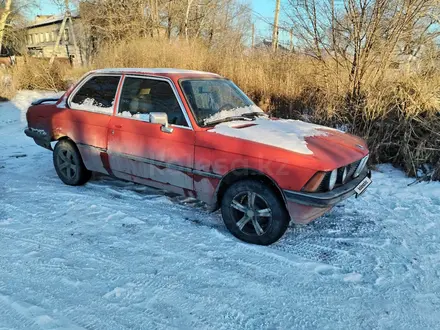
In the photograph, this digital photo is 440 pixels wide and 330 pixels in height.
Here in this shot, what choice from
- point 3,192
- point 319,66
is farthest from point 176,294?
point 319,66

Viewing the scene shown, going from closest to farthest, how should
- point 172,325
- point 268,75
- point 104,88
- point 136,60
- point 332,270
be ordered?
point 172,325 < point 332,270 < point 104,88 < point 268,75 < point 136,60

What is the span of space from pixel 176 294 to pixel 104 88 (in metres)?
3.14

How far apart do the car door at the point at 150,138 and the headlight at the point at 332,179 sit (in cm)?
150

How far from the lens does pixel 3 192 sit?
4672 millimetres

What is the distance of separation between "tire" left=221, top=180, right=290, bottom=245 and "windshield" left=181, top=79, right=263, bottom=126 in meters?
0.91

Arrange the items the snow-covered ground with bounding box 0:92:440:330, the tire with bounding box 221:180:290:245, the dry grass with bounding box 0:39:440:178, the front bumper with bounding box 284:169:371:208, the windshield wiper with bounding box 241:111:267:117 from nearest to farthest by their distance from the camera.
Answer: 1. the snow-covered ground with bounding box 0:92:440:330
2. the front bumper with bounding box 284:169:371:208
3. the tire with bounding box 221:180:290:245
4. the windshield wiper with bounding box 241:111:267:117
5. the dry grass with bounding box 0:39:440:178

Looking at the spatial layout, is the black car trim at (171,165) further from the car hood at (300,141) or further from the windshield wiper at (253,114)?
the windshield wiper at (253,114)

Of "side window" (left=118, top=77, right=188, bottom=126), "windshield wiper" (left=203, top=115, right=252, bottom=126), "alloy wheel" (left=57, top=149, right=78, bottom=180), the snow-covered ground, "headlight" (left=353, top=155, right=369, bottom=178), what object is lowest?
the snow-covered ground

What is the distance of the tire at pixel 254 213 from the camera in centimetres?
331

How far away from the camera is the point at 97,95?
4.63 metres

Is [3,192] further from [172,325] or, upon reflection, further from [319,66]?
[319,66]

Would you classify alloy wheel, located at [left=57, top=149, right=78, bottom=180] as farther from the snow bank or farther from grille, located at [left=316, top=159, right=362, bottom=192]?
grille, located at [left=316, top=159, right=362, bottom=192]

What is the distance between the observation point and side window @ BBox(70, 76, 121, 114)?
14.6 ft

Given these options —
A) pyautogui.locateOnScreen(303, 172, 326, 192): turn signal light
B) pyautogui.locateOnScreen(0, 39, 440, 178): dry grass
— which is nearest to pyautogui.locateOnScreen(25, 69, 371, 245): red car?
pyautogui.locateOnScreen(303, 172, 326, 192): turn signal light
